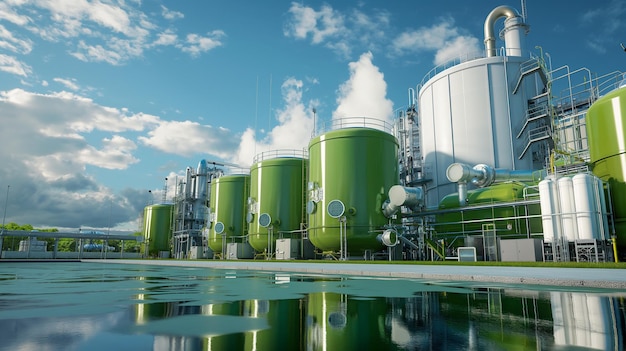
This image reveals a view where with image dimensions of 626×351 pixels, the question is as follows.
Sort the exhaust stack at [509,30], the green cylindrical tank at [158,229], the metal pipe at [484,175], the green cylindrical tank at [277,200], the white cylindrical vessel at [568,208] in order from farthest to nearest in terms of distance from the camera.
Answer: the green cylindrical tank at [158,229] < the green cylindrical tank at [277,200] < the exhaust stack at [509,30] < the metal pipe at [484,175] < the white cylindrical vessel at [568,208]

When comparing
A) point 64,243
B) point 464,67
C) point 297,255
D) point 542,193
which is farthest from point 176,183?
point 64,243

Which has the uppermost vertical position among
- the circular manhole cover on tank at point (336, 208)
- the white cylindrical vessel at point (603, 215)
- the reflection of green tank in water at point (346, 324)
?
the circular manhole cover on tank at point (336, 208)

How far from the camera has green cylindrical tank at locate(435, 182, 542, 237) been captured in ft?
70.5

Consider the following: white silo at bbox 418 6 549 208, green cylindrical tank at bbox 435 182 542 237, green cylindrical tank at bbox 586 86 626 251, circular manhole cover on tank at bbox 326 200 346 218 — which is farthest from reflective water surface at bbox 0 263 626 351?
white silo at bbox 418 6 549 208

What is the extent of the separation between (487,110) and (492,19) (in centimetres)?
779

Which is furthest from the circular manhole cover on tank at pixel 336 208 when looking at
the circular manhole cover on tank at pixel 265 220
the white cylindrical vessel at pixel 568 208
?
the white cylindrical vessel at pixel 568 208

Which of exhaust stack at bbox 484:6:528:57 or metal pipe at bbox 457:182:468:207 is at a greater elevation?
exhaust stack at bbox 484:6:528:57

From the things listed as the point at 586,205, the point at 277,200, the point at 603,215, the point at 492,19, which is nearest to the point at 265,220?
the point at 277,200

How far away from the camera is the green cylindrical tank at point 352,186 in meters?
24.8

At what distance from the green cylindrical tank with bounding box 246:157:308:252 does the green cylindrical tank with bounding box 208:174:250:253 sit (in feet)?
16.1

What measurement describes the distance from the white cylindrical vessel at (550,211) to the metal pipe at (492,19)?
15.1 meters

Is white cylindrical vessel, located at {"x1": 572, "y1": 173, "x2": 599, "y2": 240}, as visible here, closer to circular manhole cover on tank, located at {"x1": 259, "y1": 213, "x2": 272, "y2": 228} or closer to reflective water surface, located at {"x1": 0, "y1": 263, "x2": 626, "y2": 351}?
reflective water surface, located at {"x1": 0, "y1": 263, "x2": 626, "y2": 351}

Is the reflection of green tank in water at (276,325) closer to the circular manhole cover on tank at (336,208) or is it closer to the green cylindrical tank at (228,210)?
the circular manhole cover on tank at (336,208)

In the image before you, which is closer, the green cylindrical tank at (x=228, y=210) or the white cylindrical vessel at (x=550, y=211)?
the white cylindrical vessel at (x=550, y=211)
